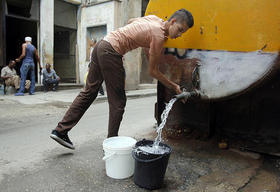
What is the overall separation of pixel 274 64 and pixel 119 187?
159 centimetres

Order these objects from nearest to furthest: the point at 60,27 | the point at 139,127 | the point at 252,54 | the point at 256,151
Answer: the point at 252,54
the point at 256,151
the point at 139,127
the point at 60,27

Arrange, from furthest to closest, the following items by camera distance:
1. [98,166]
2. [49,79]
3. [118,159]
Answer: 1. [49,79]
2. [98,166]
3. [118,159]

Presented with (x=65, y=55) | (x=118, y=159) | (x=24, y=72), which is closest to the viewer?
(x=118, y=159)

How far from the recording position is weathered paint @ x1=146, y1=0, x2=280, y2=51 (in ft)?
6.81

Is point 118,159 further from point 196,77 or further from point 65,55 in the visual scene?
point 65,55

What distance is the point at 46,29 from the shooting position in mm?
8828

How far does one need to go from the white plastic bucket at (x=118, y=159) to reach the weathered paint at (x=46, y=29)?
7485 mm

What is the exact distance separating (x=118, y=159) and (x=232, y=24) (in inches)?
58.8

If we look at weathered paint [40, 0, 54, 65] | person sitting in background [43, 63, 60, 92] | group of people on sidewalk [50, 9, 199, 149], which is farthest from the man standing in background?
group of people on sidewalk [50, 9, 199, 149]

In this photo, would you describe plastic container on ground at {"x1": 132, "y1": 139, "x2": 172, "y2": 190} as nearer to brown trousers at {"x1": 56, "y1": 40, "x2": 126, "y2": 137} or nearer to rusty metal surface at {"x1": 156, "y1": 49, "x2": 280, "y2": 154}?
brown trousers at {"x1": 56, "y1": 40, "x2": 126, "y2": 137}

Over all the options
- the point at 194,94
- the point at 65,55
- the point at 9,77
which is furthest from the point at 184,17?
the point at 65,55

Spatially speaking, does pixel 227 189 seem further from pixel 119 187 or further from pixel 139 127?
pixel 139 127

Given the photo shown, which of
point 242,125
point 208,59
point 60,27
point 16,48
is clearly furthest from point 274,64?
point 16,48

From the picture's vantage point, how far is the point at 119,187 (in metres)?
2.01
